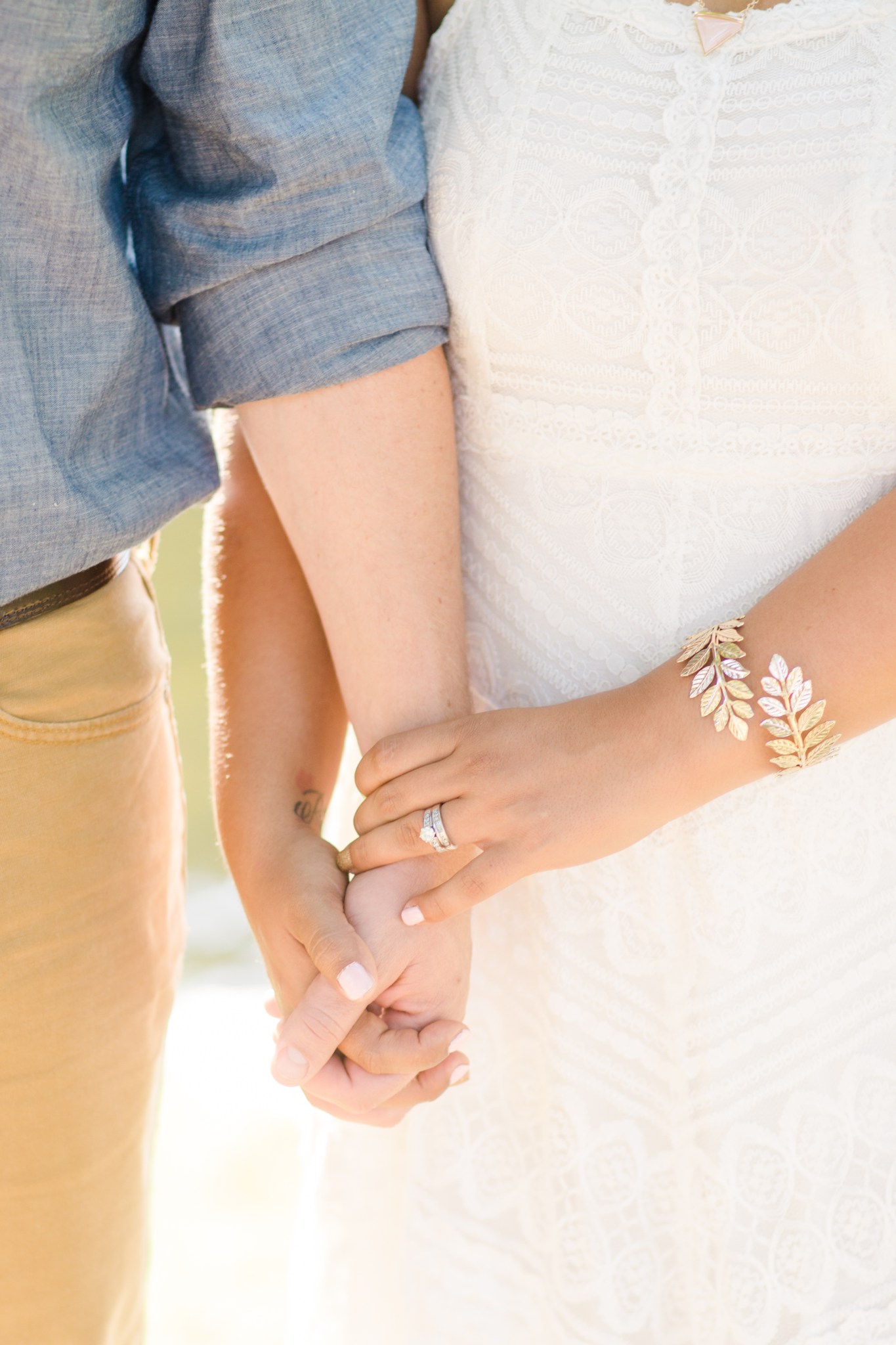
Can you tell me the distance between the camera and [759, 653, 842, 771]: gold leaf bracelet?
1.15 m

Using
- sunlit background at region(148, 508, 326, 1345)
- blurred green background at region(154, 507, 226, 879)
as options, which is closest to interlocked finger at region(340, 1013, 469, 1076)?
sunlit background at region(148, 508, 326, 1345)

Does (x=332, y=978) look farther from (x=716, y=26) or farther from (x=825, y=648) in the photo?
(x=716, y=26)

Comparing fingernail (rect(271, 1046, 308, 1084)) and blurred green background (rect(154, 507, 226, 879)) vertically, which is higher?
fingernail (rect(271, 1046, 308, 1084))

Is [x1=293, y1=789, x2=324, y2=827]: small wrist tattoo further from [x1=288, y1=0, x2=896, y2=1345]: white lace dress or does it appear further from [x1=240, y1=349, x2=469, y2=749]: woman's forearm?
[x1=288, y1=0, x2=896, y2=1345]: white lace dress

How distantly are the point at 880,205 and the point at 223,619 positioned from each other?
2.83 feet

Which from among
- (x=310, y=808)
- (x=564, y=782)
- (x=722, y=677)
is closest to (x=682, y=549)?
(x=722, y=677)

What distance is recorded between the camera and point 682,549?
4.20 ft

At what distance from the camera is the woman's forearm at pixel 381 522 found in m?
1.28

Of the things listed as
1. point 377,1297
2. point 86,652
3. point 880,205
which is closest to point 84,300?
point 86,652

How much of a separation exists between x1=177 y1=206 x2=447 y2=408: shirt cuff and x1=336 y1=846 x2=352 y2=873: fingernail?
484 mm

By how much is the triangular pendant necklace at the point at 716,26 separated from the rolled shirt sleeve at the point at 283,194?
294 millimetres

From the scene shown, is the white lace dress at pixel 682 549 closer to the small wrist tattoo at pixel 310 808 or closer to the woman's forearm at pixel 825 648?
the woman's forearm at pixel 825 648

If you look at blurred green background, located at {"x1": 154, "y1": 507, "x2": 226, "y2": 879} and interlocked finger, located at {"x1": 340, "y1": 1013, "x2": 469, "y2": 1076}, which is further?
blurred green background, located at {"x1": 154, "y1": 507, "x2": 226, "y2": 879}

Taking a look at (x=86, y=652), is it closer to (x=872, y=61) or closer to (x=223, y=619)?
(x=223, y=619)
